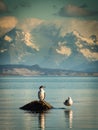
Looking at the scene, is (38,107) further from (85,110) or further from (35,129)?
(35,129)

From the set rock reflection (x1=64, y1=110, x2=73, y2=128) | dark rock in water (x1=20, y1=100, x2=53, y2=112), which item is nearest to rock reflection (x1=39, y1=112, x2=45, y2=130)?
rock reflection (x1=64, y1=110, x2=73, y2=128)

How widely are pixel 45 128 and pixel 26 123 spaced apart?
2399mm

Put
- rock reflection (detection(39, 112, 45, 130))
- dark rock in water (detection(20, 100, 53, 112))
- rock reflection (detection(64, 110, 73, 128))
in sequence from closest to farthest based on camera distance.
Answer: rock reflection (detection(39, 112, 45, 130))
rock reflection (detection(64, 110, 73, 128))
dark rock in water (detection(20, 100, 53, 112))

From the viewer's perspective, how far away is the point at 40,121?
1366 inches

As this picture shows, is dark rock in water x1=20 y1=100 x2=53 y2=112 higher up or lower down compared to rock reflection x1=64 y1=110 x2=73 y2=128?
higher up

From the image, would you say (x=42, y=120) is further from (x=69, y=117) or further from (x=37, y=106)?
(x=37, y=106)

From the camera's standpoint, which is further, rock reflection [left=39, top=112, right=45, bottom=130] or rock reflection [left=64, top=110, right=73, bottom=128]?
rock reflection [left=64, top=110, right=73, bottom=128]

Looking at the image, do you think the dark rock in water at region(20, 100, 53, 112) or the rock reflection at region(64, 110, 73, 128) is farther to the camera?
the dark rock in water at region(20, 100, 53, 112)

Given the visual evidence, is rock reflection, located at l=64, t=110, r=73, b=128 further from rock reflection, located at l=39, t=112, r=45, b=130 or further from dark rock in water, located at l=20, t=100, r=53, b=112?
dark rock in water, located at l=20, t=100, r=53, b=112

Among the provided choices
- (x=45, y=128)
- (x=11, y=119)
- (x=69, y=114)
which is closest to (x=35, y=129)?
(x=45, y=128)

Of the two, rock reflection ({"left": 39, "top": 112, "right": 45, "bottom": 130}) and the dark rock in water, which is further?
the dark rock in water

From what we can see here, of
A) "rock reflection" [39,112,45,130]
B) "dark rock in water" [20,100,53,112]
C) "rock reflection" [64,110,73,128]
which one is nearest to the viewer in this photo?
"rock reflection" [39,112,45,130]

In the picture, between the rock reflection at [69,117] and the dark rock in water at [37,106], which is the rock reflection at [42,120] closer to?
the rock reflection at [69,117]

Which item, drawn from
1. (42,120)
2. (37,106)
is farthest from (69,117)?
(37,106)
